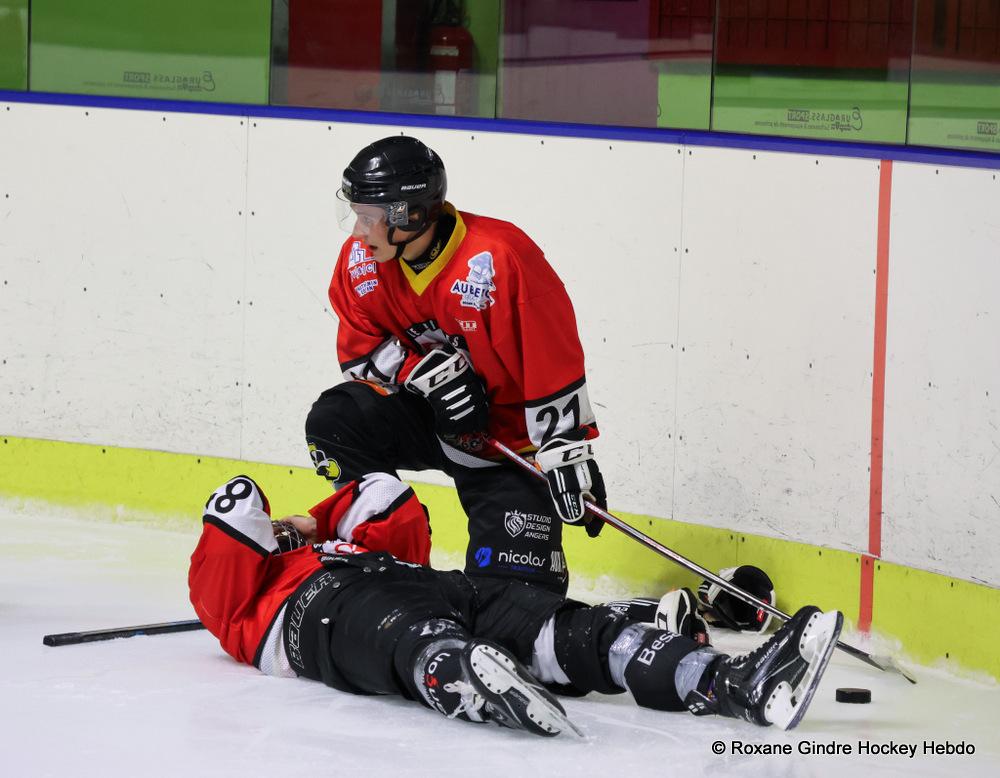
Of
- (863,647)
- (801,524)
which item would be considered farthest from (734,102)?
(863,647)

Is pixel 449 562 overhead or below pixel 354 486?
below

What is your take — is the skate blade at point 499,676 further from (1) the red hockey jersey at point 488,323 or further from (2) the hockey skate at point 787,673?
(1) the red hockey jersey at point 488,323

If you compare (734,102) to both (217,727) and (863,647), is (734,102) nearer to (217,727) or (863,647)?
(863,647)

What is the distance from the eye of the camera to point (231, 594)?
10.3 feet

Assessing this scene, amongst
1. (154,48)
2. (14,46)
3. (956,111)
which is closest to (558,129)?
(956,111)

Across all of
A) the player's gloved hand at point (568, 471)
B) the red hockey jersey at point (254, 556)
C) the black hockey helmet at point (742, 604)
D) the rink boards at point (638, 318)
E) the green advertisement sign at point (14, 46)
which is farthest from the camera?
the green advertisement sign at point (14, 46)

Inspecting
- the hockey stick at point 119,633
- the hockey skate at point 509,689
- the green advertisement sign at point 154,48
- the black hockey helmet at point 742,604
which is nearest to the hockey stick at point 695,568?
the black hockey helmet at point 742,604

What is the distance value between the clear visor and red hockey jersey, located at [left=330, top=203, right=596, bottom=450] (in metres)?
0.15

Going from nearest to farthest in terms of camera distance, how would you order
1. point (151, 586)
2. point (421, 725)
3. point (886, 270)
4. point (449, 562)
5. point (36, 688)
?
point (421, 725) → point (36, 688) → point (886, 270) → point (151, 586) → point (449, 562)

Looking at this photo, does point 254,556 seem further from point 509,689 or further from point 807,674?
point 807,674

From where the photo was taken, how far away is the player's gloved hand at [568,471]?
3.43 meters

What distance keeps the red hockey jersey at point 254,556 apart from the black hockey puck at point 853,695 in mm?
922

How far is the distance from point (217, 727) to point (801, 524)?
1.72 m

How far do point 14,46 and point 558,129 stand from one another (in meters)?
1.99
